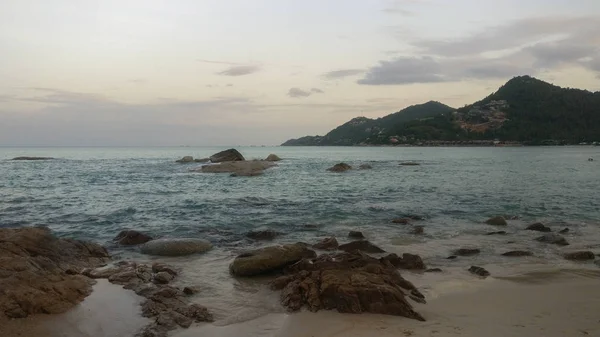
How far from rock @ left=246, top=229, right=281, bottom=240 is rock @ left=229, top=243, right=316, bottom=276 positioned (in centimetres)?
416

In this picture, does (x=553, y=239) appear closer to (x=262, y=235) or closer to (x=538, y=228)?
(x=538, y=228)

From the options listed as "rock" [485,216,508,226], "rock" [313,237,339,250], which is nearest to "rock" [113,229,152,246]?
"rock" [313,237,339,250]

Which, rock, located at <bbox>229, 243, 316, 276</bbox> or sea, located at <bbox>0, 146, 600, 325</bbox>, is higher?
rock, located at <bbox>229, 243, 316, 276</bbox>

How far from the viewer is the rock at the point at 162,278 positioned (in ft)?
34.0

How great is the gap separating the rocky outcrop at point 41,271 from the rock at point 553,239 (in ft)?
47.8

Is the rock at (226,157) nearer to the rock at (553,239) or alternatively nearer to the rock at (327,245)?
the rock at (327,245)

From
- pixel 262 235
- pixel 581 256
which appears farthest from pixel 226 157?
pixel 581 256

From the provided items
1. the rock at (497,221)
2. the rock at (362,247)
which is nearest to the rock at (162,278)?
the rock at (362,247)

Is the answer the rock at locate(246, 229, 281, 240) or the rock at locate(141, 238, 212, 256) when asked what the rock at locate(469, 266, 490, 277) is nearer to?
the rock at locate(246, 229, 281, 240)

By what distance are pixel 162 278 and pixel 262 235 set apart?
587 cm

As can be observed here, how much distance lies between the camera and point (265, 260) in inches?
437

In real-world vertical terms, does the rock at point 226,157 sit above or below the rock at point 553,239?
above

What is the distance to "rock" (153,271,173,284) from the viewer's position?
10375 mm

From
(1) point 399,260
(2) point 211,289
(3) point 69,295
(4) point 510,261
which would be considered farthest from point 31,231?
(4) point 510,261
